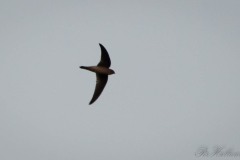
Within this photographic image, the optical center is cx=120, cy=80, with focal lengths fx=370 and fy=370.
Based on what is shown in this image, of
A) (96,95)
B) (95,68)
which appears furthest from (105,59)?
(96,95)

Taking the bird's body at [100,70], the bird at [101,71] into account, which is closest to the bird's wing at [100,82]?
the bird at [101,71]

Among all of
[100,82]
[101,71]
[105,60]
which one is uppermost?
[105,60]

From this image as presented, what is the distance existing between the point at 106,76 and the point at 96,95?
1.02 m

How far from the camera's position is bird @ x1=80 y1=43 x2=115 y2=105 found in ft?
48.9

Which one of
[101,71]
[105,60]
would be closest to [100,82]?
[101,71]

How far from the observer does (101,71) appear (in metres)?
15.2

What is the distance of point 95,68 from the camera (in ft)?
49.3

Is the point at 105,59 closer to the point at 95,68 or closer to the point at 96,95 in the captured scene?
the point at 95,68

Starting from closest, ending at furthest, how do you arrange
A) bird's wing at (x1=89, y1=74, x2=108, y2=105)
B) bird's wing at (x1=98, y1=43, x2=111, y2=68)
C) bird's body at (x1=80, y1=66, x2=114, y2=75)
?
1. bird's wing at (x1=98, y1=43, x2=111, y2=68)
2. bird's body at (x1=80, y1=66, x2=114, y2=75)
3. bird's wing at (x1=89, y1=74, x2=108, y2=105)

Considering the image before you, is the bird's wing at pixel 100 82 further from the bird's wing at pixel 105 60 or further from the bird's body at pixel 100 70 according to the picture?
the bird's wing at pixel 105 60

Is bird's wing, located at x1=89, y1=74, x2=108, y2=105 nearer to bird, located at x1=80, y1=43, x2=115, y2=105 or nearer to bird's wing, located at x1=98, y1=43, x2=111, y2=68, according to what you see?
bird, located at x1=80, y1=43, x2=115, y2=105

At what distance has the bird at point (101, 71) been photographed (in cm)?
1491

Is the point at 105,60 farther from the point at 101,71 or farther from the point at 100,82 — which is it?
the point at 100,82

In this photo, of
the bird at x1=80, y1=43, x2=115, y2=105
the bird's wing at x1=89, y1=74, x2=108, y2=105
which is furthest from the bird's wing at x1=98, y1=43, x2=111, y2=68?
the bird's wing at x1=89, y1=74, x2=108, y2=105
